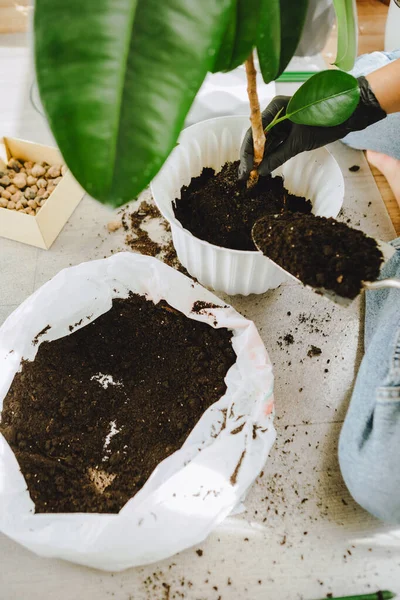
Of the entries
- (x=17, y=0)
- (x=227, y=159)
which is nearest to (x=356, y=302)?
(x=227, y=159)

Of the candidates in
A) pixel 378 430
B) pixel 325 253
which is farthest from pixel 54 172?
pixel 378 430

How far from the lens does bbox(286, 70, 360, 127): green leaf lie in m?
0.68

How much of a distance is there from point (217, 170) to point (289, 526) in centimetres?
70

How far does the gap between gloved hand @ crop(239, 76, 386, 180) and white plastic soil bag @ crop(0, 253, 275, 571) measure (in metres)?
0.26

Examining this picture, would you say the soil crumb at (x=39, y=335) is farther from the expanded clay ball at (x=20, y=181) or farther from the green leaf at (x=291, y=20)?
the green leaf at (x=291, y=20)

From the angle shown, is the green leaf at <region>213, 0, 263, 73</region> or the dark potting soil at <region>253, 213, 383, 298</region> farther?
the dark potting soil at <region>253, 213, 383, 298</region>

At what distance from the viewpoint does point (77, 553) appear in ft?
2.17

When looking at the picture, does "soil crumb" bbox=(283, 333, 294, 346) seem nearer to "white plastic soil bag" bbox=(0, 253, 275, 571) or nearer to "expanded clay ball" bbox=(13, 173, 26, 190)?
"white plastic soil bag" bbox=(0, 253, 275, 571)

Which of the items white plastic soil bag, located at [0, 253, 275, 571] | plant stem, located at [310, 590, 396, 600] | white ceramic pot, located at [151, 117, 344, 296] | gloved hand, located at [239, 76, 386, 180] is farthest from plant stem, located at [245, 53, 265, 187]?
plant stem, located at [310, 590, 396, 600]

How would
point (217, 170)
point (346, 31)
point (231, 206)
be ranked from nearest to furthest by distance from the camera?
1. point (346, 31)
2. point (231, 206)
3. point (217, 170)

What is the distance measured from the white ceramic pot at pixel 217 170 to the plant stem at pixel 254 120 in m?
0.13

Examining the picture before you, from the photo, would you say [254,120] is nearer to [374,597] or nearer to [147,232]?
[147,232]

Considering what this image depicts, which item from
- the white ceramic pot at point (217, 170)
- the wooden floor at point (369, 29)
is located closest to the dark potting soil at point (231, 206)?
the white ceramic pot at point (217, 170)

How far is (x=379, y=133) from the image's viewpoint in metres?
1.12
